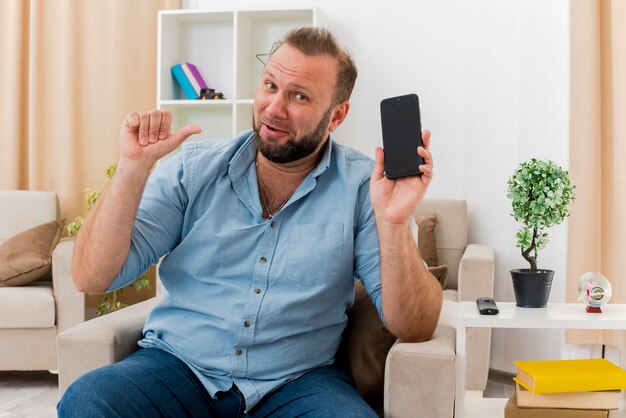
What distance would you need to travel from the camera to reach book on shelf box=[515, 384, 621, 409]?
5.61ft

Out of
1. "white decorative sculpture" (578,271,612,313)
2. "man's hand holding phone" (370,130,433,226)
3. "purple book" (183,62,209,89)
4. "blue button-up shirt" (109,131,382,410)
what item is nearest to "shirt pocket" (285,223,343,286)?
"blue button-up shirt" (109,131,382,410)

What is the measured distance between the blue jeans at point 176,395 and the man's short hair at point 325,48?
2.01 feet

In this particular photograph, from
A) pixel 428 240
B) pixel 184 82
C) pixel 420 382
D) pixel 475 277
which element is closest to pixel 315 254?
pixel 420 382

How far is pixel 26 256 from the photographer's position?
124 inches

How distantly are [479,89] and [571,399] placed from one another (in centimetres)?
204

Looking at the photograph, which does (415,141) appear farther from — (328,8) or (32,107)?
(32,107)

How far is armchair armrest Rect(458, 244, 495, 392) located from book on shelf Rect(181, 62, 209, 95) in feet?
5.21

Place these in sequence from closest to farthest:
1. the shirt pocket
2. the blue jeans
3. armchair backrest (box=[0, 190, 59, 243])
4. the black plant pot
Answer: the blue jeans
the shirt pocket
the black plant pot
armchair backrest (box=[0, 190, 59, 243])

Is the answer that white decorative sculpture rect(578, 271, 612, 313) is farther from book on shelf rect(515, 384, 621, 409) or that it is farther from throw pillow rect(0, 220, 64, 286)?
throw pillow rect(0, 220, 64, 286)

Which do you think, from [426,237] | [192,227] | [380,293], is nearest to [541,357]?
[426,237]

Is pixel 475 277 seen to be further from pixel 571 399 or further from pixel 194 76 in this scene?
pixel 194 76

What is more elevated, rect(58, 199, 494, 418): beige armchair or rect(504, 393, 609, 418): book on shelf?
rect(58, 199, 494, 418): beige armchair

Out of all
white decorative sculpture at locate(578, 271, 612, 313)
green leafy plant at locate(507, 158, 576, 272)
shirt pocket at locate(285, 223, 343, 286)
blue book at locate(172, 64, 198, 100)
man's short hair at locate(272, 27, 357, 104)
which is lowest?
white decorative sculpture at locate(578, 271, 612, 313)

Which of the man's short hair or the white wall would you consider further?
the white wall
